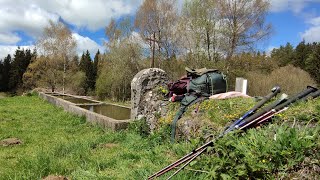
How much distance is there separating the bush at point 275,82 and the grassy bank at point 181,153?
13254 millimetres

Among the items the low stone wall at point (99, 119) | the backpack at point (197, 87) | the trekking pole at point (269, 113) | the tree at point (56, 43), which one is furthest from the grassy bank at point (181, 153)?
the tree at point (56, 43)

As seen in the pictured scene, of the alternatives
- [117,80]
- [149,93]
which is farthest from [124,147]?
[117,80]

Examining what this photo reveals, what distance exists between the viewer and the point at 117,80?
32625 millimetres

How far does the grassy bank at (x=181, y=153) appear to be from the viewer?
8.58 feet

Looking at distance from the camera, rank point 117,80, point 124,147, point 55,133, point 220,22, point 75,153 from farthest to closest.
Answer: point 117,80
point 220,22
point 55,133
point 124,147
point 75,153

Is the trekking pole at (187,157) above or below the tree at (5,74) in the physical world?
below

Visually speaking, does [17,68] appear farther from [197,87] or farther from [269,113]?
[269,113]

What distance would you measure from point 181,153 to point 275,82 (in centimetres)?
1663

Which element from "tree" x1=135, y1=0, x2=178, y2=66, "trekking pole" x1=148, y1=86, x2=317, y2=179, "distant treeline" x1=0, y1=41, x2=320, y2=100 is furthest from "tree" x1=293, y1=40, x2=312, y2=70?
"trekking pole" x1=148, y1=86, x2=317, y2=179

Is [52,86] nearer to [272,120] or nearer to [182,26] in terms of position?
[182,26]

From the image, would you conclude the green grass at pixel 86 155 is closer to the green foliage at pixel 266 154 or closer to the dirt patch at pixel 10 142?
the dirt patch at pixel 10 142

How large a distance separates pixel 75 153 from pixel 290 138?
3.84 m

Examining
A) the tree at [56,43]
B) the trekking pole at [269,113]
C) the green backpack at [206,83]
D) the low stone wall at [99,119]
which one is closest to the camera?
the trekking pole at [269,113]

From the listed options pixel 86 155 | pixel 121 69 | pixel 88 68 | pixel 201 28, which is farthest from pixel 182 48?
pixel 88 68
